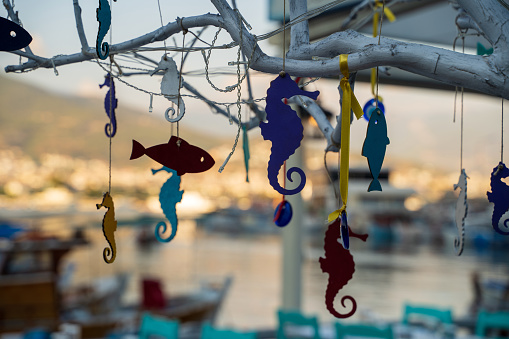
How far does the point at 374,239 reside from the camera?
22688mm

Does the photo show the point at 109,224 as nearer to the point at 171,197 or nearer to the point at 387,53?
the point at 171,197

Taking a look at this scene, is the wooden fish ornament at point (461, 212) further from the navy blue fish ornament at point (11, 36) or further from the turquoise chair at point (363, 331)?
the turquoise chair at point (363, 331)

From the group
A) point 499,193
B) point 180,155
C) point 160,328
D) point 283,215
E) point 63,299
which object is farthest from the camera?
point 63,299

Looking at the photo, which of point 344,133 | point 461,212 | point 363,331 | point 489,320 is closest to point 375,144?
point 344,133

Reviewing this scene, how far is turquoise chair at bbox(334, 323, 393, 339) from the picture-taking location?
8.78 feet

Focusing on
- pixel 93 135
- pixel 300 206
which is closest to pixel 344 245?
pixel 300 206

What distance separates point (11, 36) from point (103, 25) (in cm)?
18

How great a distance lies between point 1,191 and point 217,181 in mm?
28510

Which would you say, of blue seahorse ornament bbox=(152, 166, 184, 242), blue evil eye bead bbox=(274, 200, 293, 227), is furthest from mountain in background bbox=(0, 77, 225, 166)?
blue seahorse ornament bbox=(152, 166, 184, 242)

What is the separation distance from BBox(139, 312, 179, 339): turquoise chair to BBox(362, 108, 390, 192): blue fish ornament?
2202 millimetres

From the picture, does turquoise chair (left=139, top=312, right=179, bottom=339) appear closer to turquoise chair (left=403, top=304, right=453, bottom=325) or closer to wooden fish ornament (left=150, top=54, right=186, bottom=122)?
turquoise chair (left=403, top=304, right=453, bottom=325)

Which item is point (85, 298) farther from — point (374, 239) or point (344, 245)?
point (374, 239)

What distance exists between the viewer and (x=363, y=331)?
2736 mm

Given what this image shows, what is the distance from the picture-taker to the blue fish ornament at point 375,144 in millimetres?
972
